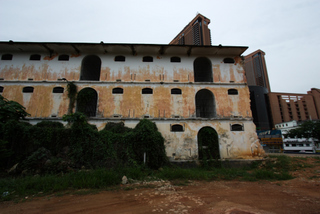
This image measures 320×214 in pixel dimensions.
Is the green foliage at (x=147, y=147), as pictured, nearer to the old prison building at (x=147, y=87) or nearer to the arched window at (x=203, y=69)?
the old prison building at (x=147, y=87)

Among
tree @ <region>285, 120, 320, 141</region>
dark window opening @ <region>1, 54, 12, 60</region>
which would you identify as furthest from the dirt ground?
tree @ <region>285, 120, 320, 141</region>

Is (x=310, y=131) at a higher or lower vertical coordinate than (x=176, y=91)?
lower

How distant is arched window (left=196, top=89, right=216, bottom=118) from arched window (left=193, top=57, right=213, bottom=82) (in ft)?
5.63

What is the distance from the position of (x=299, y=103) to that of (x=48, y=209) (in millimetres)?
90191

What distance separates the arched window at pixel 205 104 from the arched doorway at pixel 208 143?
193 centimetres

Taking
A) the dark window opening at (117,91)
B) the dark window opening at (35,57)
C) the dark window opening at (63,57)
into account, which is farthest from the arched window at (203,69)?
the dark window opening at (35,57)

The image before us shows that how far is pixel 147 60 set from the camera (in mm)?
16219

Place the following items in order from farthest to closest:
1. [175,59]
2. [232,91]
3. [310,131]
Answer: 1. [310,131]
2. [175,59]
3. [232,91]

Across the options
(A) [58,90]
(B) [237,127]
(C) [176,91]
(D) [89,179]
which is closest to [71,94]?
(A) [58,90]

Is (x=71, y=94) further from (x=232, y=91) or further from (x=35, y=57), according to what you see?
(x=232, y=91)

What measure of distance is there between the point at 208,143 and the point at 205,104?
14.9ft

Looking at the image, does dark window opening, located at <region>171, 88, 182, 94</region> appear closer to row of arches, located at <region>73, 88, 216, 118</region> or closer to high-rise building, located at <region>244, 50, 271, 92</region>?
row of arches, located at <region>73, 88, 216, 118</region>

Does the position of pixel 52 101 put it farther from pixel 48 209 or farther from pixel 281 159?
pixel 281 159

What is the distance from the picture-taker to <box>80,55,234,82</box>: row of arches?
53.6 ft
